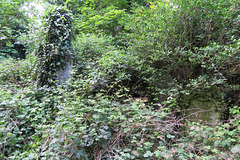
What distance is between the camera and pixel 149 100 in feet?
10.5

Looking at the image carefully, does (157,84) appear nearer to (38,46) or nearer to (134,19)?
(134,19)

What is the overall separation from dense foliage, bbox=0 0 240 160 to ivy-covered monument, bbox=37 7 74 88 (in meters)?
0.03

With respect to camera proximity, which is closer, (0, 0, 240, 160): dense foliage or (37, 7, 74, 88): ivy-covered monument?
(0, 0, 240, 160): dense foliage

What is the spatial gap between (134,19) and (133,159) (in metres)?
3.02

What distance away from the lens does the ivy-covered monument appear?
128 inches

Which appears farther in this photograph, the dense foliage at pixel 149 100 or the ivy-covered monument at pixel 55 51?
the ivy-covered monument at pixel 55 51

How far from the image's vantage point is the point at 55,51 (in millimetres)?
3250

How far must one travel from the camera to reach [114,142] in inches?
73.0

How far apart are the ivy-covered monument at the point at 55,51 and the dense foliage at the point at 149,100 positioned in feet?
0.08

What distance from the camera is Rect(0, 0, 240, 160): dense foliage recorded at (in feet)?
5.71

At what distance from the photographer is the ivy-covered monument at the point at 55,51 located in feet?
10.7

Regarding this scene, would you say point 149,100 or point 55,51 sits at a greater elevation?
point 55,51

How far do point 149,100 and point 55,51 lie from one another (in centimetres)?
258

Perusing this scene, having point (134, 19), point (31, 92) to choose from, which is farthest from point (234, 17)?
point (31, 92)
